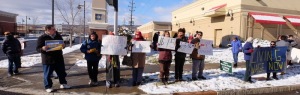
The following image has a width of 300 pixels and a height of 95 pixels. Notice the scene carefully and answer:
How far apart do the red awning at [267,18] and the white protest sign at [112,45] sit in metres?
17.8

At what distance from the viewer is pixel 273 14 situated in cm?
2344

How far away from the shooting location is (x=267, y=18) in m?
22.1

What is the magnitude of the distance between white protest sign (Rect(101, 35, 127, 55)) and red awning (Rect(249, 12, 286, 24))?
17751 millimetres

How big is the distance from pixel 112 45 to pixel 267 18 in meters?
19.4

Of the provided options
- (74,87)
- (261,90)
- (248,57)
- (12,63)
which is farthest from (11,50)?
(261,90)

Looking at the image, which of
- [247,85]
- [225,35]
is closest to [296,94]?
[247,85]

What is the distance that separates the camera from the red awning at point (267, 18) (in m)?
21.5

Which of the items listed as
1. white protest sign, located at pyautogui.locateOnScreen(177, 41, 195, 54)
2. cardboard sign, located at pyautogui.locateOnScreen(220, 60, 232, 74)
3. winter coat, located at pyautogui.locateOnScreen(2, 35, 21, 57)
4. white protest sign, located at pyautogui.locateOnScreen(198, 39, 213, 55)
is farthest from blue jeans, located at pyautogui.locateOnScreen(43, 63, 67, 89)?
cardboard sign, located at pyautogui.locateOnScreen(220, 60, 232, 74)

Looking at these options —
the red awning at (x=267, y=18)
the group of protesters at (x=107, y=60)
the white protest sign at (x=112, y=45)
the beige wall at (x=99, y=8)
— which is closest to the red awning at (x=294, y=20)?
the red awning at (x=267, y=18)

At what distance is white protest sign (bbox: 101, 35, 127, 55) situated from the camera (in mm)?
6770

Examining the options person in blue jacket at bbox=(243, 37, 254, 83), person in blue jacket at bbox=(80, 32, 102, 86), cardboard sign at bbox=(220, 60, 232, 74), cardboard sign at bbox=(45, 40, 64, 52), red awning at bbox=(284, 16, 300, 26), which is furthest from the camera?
red awning at bbox=(284, 16, 300, 26)

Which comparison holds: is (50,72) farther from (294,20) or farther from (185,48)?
(294,20)

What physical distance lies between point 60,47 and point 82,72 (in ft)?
9.58

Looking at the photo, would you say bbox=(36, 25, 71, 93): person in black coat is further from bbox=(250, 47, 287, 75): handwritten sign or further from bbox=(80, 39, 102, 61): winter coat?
bbox=(250, 47, 287, 75): handwritten sign
